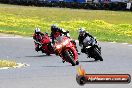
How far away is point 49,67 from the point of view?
1853 cm

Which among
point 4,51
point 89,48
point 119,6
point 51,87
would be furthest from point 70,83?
point 119,6

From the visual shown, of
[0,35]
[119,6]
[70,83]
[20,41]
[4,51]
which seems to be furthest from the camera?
[119,6]

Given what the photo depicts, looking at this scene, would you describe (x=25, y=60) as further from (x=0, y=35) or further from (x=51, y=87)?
(x=0, y=35)

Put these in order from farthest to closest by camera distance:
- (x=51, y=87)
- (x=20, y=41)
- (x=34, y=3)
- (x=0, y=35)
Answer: (x=34, y=3) < (x=0, y=35) < (x=20, y=41) < (x=51, y=87)

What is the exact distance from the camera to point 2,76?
48.8 ft

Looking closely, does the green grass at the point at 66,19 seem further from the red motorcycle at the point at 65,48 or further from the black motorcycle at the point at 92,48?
the red motorcycle at the point at 65,48

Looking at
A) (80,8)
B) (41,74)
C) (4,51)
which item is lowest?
(80,8)

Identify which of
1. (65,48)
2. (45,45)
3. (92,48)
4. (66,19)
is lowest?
(66,19)

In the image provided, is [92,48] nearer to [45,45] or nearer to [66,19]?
[45,45]

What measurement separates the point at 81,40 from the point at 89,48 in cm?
42

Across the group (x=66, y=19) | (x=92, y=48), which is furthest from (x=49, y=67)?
(x=66, y=19)

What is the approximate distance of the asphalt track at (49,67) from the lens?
13.3 meters

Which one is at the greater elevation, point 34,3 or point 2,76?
point 2,76

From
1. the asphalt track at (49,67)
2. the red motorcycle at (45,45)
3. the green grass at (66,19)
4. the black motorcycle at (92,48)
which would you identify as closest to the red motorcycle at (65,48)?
the asphalt track at (49,67)
